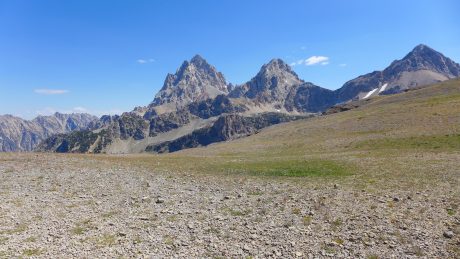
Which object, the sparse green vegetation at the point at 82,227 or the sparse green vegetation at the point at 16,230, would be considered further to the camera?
the sparse green vegetation at the point at 82,227

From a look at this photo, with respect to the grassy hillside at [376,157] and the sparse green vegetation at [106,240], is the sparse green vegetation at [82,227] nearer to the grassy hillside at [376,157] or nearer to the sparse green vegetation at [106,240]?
the sparse green vegetation at [106,240]

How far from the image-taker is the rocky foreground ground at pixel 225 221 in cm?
1734

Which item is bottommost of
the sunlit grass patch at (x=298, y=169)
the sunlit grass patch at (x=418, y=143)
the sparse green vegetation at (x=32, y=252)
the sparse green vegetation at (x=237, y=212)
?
the sparse green vegetation at (x=237, y=212)

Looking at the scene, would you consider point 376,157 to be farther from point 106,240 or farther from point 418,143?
point 106,240

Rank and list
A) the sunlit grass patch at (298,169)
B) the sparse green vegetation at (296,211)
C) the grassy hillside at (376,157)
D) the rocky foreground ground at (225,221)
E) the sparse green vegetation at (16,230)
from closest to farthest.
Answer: the rocky foreground ground at (225,221) → the sparse green vegetation at (16,230) → the sparse green vegetation at (296,211) → the grassy hillside at (376,157) → the sunlit grass patch at (298,169)

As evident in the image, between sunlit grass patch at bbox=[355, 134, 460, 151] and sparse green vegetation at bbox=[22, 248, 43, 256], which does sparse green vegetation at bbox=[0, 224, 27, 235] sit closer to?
sparse green vegetation at bbox=[22, 248, 43, 256]

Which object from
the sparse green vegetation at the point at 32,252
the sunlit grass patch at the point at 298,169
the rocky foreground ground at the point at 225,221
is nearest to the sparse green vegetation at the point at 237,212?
the rocky foreground ground at the point at 225,221

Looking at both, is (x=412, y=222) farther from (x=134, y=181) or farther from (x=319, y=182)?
(x=134, y=181)

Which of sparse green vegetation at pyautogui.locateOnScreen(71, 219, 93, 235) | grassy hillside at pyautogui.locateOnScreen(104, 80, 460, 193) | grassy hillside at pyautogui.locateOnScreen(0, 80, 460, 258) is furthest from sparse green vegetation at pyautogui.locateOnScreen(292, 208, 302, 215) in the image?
sparse green vegetation at pyautogui.locateOnScreen(71, 219, 93, 235)

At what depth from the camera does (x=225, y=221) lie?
2186cm

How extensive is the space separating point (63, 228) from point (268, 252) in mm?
13025

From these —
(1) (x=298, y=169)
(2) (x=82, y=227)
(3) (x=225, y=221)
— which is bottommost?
(3) (x=225, y=221)

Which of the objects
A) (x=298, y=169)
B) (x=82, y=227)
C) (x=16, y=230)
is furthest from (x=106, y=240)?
(x=298, y=169)

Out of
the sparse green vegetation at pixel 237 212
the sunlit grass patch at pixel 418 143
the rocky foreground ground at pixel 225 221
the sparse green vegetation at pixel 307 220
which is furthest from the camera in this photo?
the sunlit grass patch at pixel 418 143
